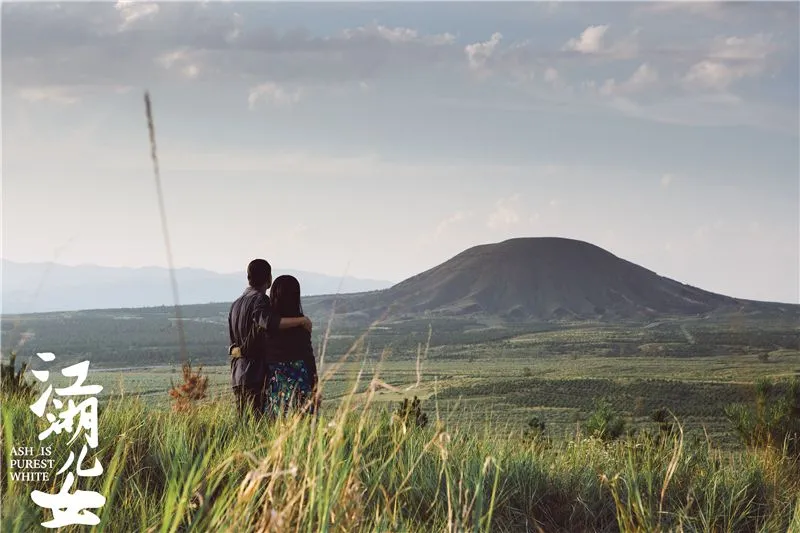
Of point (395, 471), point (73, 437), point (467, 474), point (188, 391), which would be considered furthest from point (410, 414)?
point (395, 471)

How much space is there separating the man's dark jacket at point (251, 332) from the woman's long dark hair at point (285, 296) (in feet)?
0.42

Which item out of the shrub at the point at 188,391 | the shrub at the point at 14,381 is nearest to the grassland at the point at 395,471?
the shrub at the point at 188,391

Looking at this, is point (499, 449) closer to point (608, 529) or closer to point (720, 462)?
point (608, 529)

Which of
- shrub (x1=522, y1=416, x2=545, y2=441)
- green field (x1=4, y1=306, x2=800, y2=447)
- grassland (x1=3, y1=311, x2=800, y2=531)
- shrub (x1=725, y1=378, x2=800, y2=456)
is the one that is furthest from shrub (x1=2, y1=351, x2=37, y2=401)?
green field (x1=4, y1=306, x2=800, y2=447)

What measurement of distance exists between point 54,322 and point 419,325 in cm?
6573

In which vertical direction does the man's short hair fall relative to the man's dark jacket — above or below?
above

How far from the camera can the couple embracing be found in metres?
6.75

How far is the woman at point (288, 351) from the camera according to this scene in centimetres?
687

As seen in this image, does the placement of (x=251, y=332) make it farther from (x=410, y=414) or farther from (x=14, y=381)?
(x=14, y=381)

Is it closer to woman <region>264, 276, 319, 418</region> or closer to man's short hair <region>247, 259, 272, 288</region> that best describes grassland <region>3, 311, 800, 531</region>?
woman <region>264, 276, 319, 418</region>

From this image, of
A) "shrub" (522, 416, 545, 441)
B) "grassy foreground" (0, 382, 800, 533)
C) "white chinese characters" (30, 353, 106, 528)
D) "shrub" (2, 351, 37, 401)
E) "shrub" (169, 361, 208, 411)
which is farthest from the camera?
"shrub" (2, 351, 37, 401)

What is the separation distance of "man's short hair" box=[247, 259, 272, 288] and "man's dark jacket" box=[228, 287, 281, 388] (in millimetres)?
89

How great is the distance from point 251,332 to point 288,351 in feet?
1.04

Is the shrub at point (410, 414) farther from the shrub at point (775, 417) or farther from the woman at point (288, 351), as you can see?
the shrub at point (775, 417)
